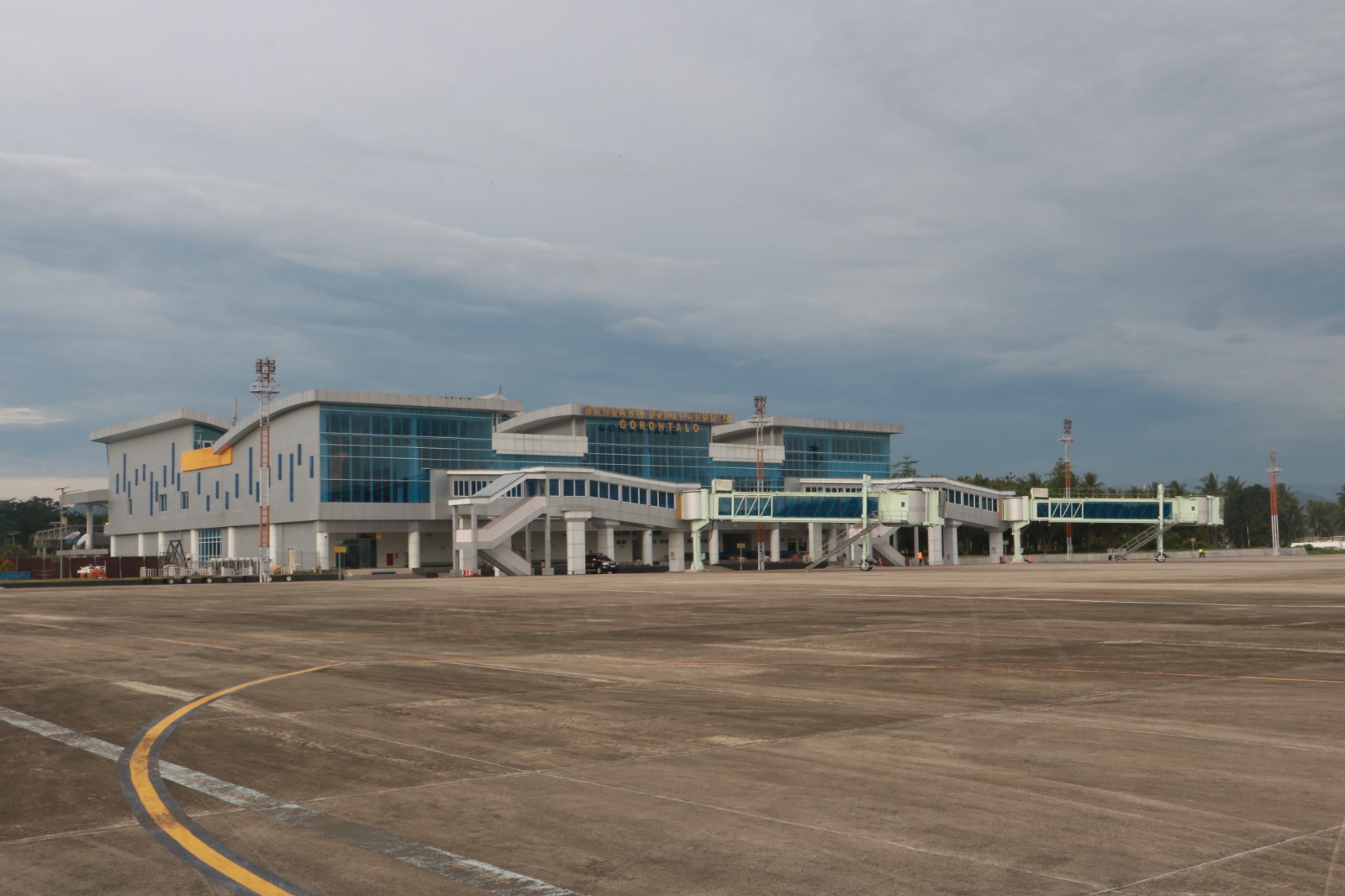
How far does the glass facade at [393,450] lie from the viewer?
117m

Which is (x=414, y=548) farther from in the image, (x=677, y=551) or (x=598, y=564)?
(x=677, y=551)

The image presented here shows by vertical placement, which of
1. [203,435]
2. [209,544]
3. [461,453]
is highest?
[203,435]

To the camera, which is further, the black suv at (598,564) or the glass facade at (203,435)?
the glass facade at (203,435)

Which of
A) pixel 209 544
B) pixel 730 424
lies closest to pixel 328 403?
pixel 209 544

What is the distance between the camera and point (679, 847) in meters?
8.60

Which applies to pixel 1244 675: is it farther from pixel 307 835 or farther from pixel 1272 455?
pixel 1272 455

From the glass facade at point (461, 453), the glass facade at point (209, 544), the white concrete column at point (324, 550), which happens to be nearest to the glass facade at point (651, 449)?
the glass facade at point (461, 453)

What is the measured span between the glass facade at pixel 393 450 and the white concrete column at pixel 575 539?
2774 centimetres

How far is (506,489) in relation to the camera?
104938 mm

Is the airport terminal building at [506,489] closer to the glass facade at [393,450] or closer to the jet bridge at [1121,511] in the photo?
the glass facade at [393,450]

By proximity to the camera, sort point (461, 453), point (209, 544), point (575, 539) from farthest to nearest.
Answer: point (209, 544) → point (461, 453) → point (575, 539)

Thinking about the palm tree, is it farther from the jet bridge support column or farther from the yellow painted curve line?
the yellow painted curve line

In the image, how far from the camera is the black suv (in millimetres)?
101312

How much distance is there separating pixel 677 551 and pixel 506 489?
18.3 meters
